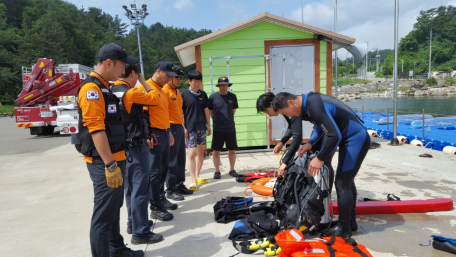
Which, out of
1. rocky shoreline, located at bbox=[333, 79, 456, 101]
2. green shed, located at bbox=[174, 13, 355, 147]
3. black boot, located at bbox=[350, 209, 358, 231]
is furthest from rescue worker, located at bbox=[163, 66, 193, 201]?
rocky shoreline, located at bbox=[333, 79, 456, 101]

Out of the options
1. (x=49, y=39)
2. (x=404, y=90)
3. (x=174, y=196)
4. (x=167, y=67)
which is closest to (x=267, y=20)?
(x=167, y=67)

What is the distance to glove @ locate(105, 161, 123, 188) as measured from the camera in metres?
2.09

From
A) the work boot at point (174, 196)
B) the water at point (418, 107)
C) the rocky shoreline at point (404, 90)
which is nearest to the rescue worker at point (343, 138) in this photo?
the work boot at point (174, 196)

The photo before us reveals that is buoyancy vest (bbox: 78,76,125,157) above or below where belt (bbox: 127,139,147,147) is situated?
above

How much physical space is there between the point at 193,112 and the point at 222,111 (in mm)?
614

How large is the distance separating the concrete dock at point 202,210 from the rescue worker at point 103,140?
2.55 feet

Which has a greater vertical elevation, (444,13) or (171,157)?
(444,13)

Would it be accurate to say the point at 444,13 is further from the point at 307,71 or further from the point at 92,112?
the point at 92,112

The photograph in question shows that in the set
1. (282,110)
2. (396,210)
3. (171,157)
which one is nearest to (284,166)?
(282,110)

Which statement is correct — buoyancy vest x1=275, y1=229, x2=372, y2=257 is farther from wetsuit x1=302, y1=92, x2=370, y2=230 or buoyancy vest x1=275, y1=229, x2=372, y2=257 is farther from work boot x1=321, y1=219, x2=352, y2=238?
wetsuit x1=302, y1=92, x2=370, y2=230

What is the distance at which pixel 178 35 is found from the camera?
87250mm

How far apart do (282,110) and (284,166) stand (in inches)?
29.3

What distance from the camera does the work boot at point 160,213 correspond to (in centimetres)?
350

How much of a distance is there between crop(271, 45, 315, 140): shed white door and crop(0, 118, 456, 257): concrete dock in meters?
1.77
